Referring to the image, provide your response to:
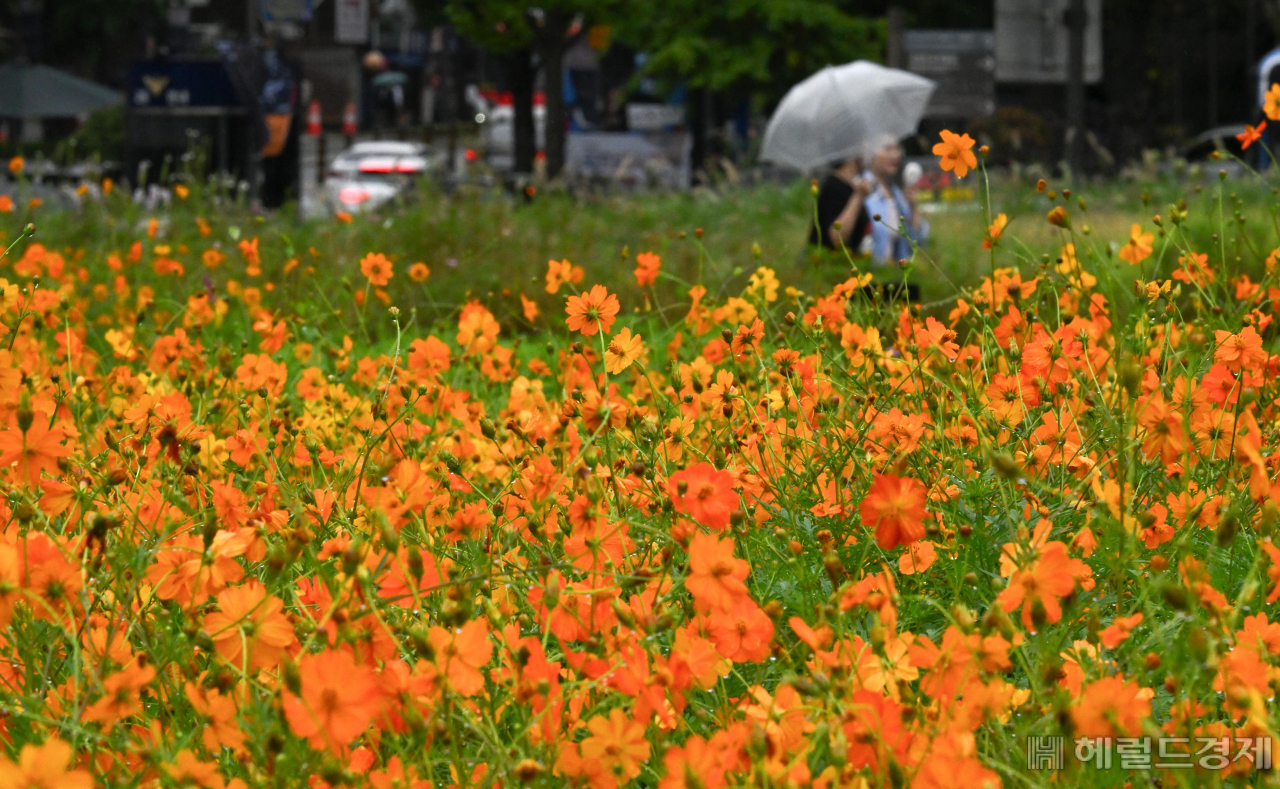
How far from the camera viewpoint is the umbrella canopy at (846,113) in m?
8.80

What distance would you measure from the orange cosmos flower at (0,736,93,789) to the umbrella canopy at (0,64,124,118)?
87.5 ft

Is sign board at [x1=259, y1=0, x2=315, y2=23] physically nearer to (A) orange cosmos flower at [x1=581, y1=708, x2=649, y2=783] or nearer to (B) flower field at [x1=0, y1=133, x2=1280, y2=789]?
(B) flower field at [x1=0, y1=133, x2=1280, y2=789]

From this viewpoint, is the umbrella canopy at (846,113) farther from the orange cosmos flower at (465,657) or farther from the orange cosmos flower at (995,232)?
the orange cosmos flower at (465,657)

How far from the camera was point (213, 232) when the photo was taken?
7.86 meters

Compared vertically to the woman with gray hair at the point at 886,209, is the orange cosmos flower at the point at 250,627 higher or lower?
lower

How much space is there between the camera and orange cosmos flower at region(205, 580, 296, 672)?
1654 millimetres

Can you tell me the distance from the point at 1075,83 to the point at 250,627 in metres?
15.8

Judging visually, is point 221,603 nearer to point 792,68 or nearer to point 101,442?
point 101,442

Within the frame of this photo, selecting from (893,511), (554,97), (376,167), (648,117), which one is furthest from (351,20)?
(893,511)

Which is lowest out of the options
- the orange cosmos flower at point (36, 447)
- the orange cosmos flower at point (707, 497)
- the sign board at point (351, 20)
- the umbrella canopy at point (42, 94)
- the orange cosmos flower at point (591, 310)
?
the orange cosmos flower at point (707, 497)

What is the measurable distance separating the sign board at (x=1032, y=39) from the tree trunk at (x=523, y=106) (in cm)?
972

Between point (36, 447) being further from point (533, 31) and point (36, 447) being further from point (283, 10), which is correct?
point (533, 31)

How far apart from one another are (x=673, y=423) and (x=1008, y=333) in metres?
0.69

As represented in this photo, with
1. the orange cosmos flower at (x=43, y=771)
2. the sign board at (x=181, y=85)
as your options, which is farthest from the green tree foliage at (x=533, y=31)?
the orange cosmos flower at (x=43, y=771)
